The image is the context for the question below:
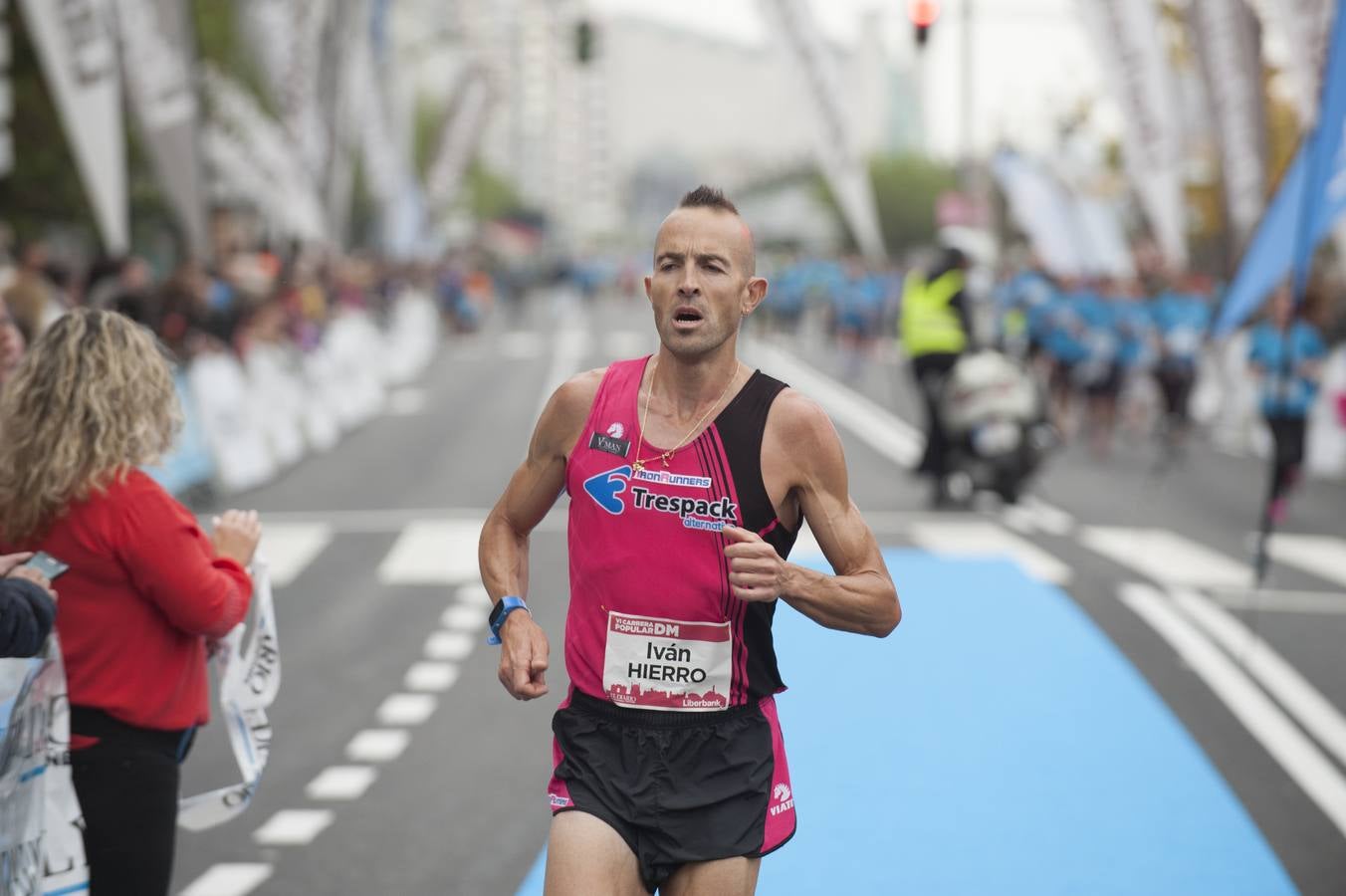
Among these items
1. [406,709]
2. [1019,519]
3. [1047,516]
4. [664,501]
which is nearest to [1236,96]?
[1047,516]

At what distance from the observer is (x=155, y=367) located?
13.7ft

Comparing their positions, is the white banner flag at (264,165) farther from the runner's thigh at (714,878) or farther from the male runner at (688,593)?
the runner's thigh at (714,878)

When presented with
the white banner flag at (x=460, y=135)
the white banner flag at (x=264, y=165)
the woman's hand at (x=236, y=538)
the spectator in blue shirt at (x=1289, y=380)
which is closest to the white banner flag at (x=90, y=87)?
the white banner flag at (x=264, y=165)

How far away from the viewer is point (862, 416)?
23344mm

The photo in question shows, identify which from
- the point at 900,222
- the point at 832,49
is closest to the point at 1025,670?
the point at 832,49

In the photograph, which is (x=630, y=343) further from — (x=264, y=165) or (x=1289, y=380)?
(x=1289, y=380)

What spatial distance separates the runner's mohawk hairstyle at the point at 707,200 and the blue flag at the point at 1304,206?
550cm

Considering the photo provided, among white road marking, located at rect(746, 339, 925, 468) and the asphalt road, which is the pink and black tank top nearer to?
the asphalt road

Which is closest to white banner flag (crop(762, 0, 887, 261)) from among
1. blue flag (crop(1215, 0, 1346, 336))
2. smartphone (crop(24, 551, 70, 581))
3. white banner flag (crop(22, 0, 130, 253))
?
white banner flag (crop(22, 0, 130, 253))

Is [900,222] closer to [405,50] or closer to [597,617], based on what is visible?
[405,50]

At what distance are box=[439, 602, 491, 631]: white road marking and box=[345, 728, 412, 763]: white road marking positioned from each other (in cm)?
218

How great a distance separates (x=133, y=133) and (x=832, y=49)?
14785 mm

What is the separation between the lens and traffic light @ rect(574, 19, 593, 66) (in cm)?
3028

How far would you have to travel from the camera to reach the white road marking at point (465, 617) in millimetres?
9867
